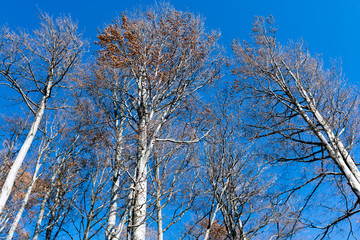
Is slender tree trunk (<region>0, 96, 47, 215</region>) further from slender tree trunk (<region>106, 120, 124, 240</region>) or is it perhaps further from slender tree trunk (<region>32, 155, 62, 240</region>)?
slender tree trunk (<region>32, 155, 62, 240</region>)

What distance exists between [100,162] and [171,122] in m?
3.05

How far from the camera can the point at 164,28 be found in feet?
20.3

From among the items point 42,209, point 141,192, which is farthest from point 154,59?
point 42,209

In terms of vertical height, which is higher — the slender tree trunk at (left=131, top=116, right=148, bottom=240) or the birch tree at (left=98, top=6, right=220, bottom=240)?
the birch tree at (left=98, top=6, right=220, bottom=240)

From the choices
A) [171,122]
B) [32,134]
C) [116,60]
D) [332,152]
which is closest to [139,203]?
[171,122]

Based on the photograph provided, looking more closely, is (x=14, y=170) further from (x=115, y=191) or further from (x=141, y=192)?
(x=141, y=192)

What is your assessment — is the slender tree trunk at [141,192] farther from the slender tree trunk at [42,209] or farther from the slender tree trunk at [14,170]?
the slender tree trunk at [42,209]

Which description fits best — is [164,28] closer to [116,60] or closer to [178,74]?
[178,74]

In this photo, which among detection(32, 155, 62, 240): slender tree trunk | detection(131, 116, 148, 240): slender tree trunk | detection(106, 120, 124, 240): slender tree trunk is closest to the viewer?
detection(131, 116, 148, 240): slender tree trunk

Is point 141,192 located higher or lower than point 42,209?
lower

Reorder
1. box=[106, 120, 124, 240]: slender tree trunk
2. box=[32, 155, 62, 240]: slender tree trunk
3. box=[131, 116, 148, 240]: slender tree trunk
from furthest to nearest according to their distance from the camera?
box=[32, 155, 62, 240]: slender tree trunk → box=[106, 120, 124, 240]: slender tree trunk → box=[131, 116, 148, 240]: slender tree trunk

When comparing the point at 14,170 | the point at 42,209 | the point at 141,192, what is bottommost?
the point at 141,192

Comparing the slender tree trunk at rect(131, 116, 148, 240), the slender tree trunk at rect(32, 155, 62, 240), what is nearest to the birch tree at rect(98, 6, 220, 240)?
the slender tree trunk at rect(131, 116, 148, 240)

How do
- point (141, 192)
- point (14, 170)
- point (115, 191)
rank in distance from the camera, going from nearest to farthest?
point (141, 192)
point (14, 170)
point (115, 191)
